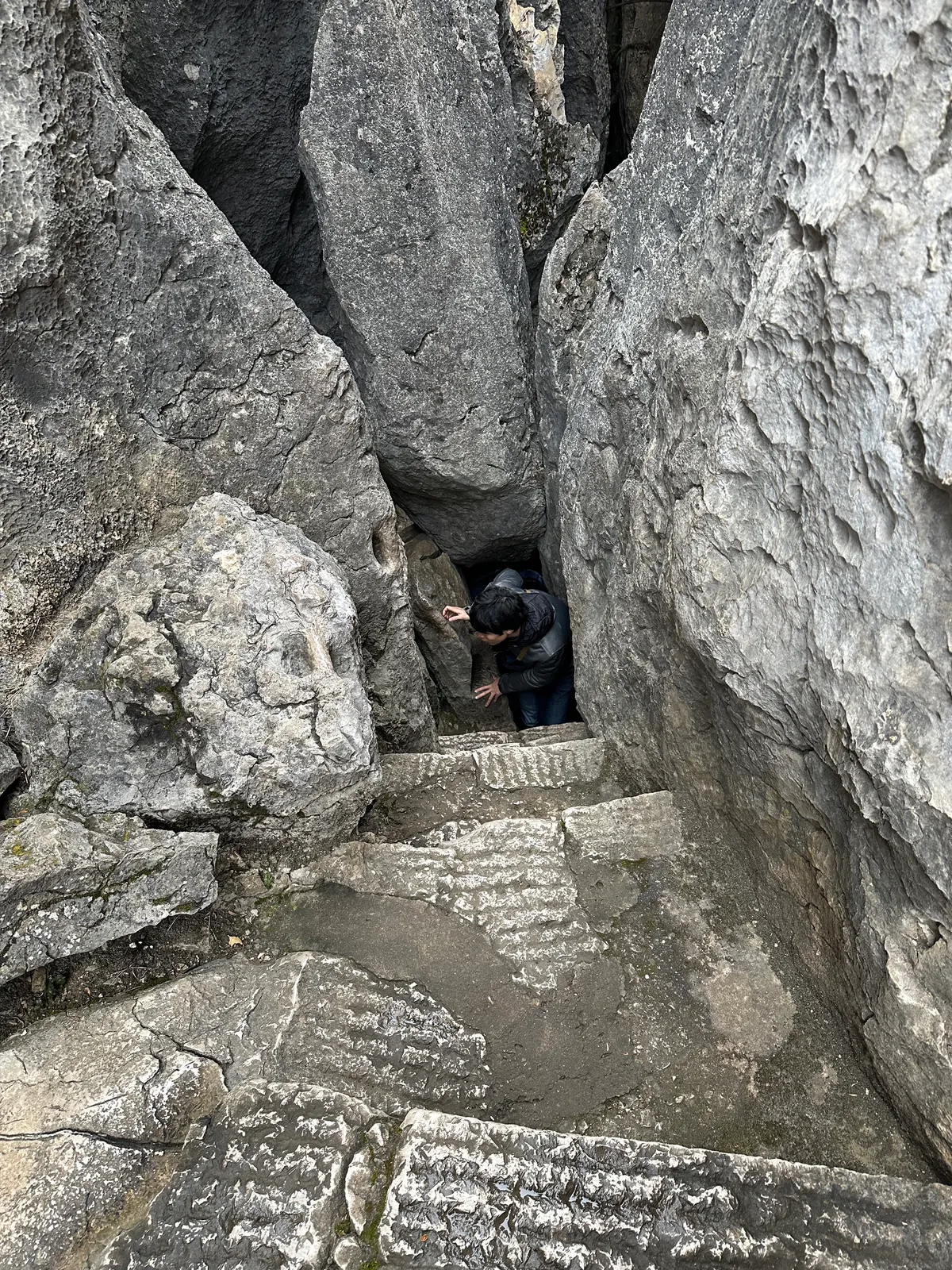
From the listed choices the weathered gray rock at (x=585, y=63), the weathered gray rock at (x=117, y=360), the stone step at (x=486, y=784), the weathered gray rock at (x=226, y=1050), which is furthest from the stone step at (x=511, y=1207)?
the weathered gray rock at (x=585, y=63)

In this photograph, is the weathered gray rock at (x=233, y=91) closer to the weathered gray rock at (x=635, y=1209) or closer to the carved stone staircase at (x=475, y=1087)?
the carved stone staircase at (x=475, y=1087)

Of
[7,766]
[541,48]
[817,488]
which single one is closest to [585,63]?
[541,48]

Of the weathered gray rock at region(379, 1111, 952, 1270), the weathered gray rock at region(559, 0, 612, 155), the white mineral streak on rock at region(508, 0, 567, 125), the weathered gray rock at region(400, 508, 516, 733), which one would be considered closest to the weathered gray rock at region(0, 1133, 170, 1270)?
the weathered gray rock at region(379, 1111, 952, 1270)

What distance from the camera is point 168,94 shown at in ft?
11.8

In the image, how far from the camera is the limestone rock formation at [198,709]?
7.14 feet

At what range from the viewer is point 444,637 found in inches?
174

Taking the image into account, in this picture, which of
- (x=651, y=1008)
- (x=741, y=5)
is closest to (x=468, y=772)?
(x=651, y=1008)

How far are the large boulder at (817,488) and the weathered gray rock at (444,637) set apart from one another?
6.06 ft

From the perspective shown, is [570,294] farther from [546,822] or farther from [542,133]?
[546,822]

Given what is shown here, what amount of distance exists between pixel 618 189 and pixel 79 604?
2387 millimetres

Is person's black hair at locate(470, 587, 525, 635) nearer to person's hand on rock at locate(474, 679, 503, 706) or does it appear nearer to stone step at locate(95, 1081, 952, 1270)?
person's hand on rock at locate(474, 679, 503, 706)

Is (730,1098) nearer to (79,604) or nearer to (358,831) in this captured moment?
(358,831)

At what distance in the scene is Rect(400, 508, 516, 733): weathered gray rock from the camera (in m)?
4.40

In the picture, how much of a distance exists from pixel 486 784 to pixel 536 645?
145 centimetres
